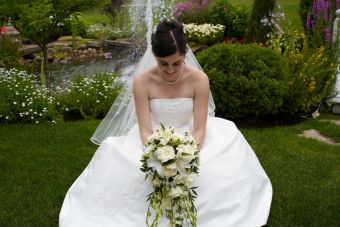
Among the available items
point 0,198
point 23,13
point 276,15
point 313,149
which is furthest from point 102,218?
point 276,15

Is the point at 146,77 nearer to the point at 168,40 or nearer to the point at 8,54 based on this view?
the point at 168,40

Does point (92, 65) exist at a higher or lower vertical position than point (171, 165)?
lower

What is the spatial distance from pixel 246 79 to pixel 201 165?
2961mm

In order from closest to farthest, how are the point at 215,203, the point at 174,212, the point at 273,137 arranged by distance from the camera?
the point at 174,212 → the point at 215,203 → the point at 273,137

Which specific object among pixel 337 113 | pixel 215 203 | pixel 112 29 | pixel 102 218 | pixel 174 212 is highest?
pixel 174 212

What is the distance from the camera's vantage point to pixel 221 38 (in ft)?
40.8

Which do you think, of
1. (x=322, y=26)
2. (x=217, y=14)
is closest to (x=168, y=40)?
(x=322, y=26)

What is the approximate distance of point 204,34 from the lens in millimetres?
11992

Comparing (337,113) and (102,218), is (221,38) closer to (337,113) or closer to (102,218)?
(337,113)

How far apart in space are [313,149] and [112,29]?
9.93m

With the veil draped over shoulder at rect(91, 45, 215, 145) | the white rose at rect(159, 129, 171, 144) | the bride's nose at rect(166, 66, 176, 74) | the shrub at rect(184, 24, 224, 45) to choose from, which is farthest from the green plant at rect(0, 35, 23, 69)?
the white rose at rect(159, 129, 171, 144)

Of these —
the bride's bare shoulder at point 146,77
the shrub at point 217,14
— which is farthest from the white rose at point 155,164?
the shrub at point 217,14

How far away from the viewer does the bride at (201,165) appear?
3441mm

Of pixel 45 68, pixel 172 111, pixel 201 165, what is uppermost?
pixel 172 111
